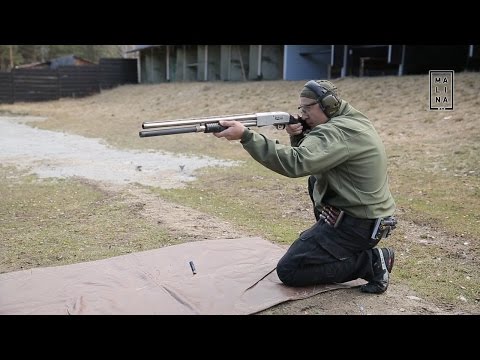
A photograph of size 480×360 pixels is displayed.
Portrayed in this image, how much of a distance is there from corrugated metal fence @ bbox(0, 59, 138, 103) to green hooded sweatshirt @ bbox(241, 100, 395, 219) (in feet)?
98.7

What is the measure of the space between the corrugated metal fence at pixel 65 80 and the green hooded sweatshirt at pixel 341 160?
3009 cm

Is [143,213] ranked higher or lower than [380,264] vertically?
lower

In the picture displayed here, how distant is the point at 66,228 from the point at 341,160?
4.26 metres

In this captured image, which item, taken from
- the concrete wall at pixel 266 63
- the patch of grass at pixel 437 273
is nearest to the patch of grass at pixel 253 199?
the patch of grass at pixel 437 273

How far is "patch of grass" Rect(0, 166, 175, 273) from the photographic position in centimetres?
533

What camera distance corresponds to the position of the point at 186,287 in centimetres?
424

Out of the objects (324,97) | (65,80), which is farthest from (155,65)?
(324,97)

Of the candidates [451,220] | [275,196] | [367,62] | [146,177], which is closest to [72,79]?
[367,62]

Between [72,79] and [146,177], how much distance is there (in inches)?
998

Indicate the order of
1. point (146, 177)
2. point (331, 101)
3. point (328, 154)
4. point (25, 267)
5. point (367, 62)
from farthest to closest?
point (367, 62) → point (146, 177) → point (25, 267) → point (331, 101) → point (328, 154)

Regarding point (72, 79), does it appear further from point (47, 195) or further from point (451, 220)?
point (451, 220)

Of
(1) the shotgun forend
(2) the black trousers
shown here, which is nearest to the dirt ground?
(2) the black trousers

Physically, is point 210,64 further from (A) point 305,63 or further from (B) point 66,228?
(B) point 66,228
